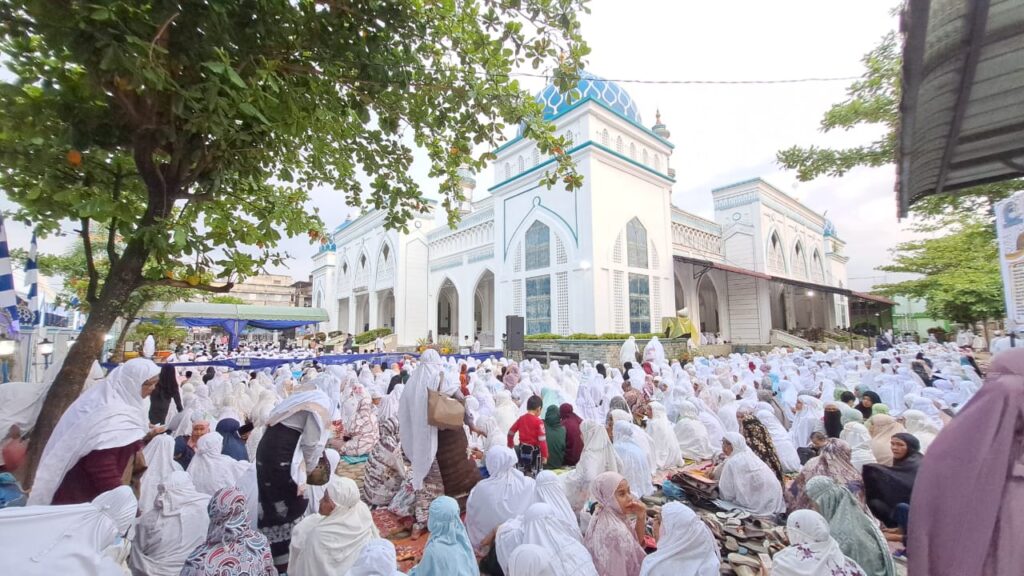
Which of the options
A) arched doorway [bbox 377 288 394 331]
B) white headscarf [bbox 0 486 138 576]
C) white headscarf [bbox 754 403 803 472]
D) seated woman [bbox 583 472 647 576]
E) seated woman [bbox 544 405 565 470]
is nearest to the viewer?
white headscarf [bbox 0 486 138 576]

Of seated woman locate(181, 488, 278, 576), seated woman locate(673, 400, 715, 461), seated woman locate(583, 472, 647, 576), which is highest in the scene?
seated woman locate(181, 488, 278, 576)

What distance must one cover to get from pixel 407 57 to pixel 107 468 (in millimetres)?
2558

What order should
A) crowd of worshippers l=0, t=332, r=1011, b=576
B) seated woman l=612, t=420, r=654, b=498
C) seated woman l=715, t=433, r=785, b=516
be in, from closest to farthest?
crowd of worshippers l=0, t=332, r=1011, b=576 → seated woman l=715, t=433, r=785, b=516 → seated woman l=612, t=420, r=654, b=498

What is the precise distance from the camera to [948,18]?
1.84m

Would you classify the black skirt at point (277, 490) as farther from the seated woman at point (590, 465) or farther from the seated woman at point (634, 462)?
the seated woman at point (634, 462)

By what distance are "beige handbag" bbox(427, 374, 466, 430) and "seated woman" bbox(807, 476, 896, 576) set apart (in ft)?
6.86

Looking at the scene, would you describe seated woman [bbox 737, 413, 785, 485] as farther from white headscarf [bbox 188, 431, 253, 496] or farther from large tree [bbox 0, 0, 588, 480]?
white headscarf [bbox 188, 431, 253, 496]

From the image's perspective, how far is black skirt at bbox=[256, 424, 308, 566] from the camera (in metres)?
2.31

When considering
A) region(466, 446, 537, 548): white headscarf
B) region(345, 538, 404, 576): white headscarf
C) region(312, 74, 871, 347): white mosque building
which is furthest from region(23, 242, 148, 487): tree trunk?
region(312, 74, 871, 347): white mosque building

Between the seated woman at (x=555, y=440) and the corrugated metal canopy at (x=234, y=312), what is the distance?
45.3ft

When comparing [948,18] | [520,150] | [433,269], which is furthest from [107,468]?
[433,269]

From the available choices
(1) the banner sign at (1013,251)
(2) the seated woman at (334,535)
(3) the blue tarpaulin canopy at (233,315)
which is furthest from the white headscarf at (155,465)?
(3) the blue tarpaulin canopy at (233,315)

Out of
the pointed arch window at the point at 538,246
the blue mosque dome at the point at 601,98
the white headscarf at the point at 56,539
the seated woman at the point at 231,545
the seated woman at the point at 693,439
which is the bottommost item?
the seated woman at the point at 693,439

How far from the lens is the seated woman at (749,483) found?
328cm
